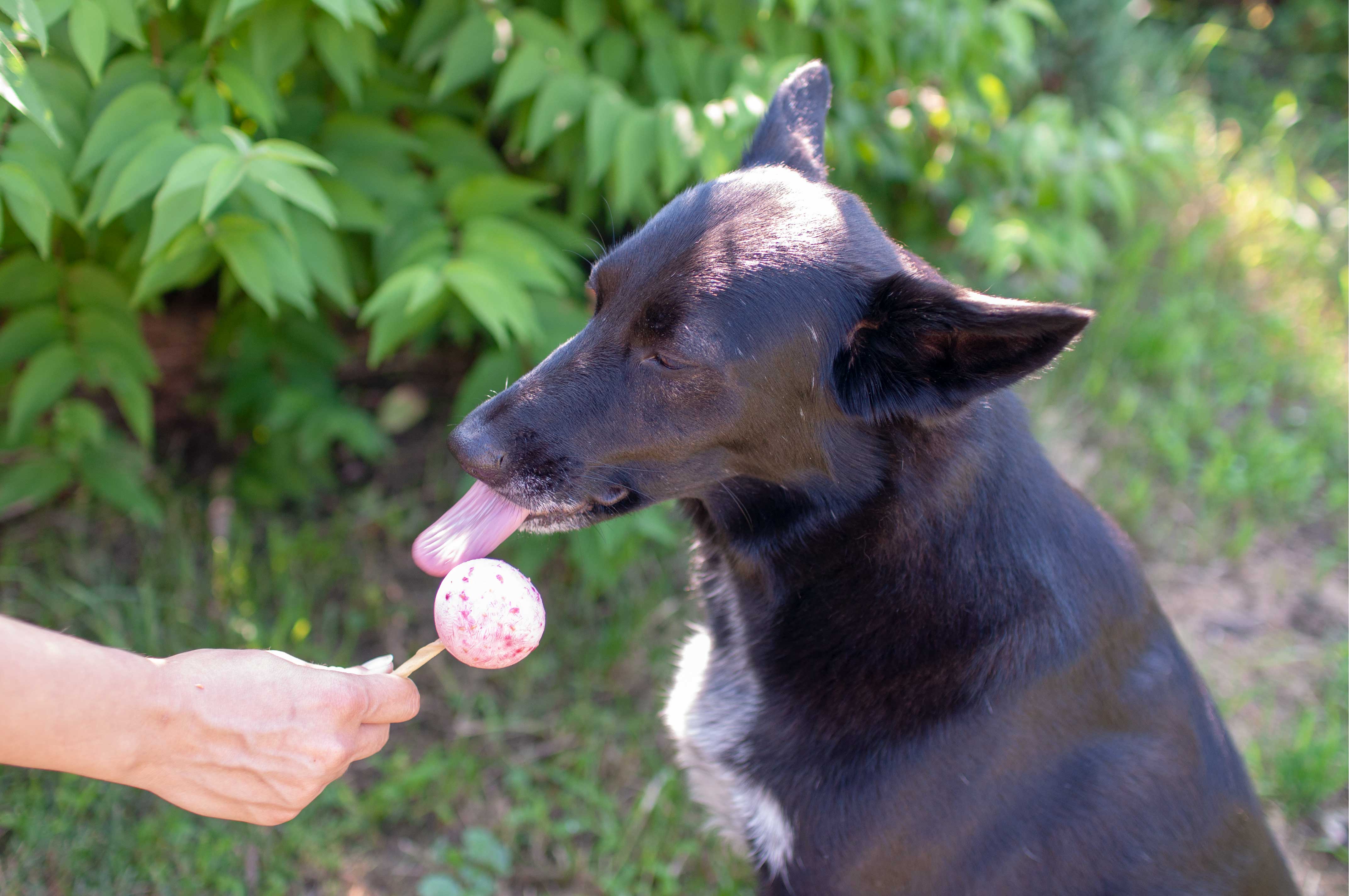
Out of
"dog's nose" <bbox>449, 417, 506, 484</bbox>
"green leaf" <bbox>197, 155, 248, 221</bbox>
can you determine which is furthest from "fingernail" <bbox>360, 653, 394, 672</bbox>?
"green leaf" <bbox>197, 155, 248, 221</bbox>

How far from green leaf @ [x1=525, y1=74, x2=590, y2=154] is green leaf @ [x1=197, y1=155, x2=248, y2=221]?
774 mm

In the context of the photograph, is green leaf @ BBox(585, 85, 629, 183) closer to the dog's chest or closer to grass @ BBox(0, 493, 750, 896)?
the dog's chest

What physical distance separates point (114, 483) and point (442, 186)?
48.7 inches

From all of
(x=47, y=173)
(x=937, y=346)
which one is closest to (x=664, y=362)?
(x=937, y=346)

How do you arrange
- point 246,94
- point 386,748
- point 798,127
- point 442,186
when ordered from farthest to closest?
point 386,748 → point 442,186 → point 798,127 → point 246,94

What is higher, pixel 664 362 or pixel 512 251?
pixel 664 362

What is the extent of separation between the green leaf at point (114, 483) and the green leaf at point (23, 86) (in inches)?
45.0

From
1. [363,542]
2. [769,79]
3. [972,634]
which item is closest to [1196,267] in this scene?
[769,79]

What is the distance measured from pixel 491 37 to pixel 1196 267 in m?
4.17

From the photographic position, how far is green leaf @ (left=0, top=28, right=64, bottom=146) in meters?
1.69

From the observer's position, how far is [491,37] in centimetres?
245

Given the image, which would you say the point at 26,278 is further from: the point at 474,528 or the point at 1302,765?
the point at 1302,765

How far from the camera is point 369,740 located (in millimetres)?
1559

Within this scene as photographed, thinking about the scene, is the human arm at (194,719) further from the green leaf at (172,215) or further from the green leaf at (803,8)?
the green leaf at (803,8)
